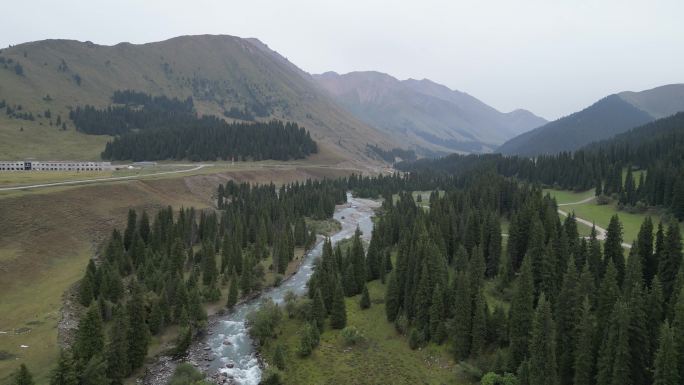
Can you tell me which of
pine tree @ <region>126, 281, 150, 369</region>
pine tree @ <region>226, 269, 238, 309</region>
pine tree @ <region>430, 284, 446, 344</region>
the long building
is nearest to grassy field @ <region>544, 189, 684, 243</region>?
pine tree @ <region>430, 284, 446, 344</region>

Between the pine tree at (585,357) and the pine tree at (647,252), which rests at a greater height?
the pine tree at (647,252)

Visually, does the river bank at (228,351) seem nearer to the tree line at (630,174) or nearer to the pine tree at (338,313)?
the pine tree at (338,313)

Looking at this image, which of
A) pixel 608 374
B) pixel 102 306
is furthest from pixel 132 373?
pixel 608 374

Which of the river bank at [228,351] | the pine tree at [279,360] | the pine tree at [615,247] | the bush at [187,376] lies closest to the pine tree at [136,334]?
the river bank at [228,351]

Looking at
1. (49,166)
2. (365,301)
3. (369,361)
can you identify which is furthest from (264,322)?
(49,166)

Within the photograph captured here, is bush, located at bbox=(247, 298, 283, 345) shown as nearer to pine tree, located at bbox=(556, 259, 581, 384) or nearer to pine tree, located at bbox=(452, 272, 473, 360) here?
Result: pine tree, located at bbox=(452, 272, 473, 360)

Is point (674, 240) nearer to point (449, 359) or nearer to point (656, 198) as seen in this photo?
point (449, 359)
